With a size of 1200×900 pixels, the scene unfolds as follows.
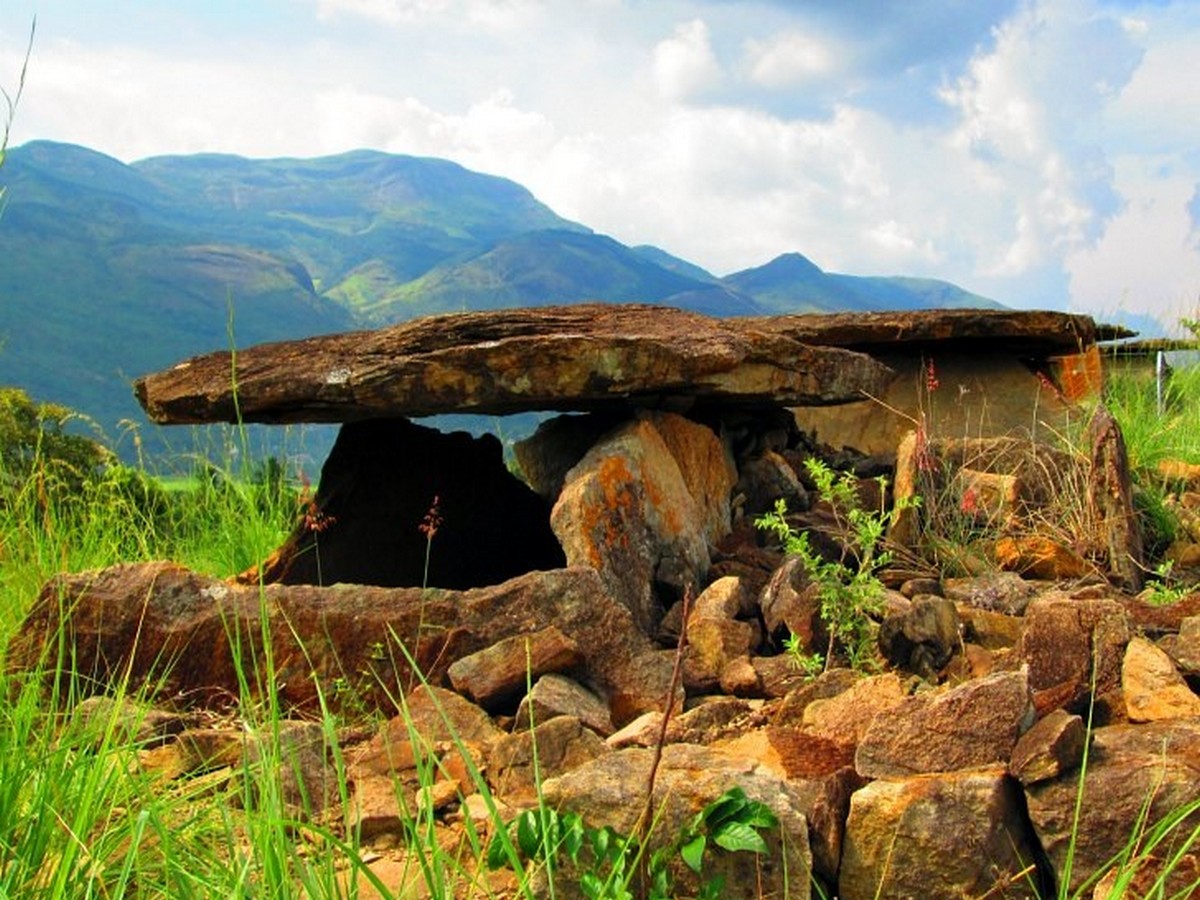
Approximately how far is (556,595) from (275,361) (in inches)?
78.8

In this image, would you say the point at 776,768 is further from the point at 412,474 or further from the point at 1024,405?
the point at 1024,405

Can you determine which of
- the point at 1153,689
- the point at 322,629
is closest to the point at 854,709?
the point at 1153,689

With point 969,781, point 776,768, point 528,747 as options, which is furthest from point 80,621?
point 969,781

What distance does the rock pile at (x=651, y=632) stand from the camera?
9.62 feet

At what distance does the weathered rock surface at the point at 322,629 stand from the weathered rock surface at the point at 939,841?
4.38 feet

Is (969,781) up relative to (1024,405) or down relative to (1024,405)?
down

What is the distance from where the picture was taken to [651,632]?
5078 millimetres

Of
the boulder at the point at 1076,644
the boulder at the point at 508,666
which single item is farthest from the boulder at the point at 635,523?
the boulder at the point at 1076,644

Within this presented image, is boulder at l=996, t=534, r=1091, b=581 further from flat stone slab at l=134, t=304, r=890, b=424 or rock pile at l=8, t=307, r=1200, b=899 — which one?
flat stone slab at l=134, t=304, r=890, b=424

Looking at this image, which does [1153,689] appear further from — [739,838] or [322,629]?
[322,629]

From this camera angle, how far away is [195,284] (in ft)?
505

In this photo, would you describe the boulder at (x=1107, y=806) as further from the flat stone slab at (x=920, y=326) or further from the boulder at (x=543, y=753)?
the flat stone slab at (x=920, y=326)

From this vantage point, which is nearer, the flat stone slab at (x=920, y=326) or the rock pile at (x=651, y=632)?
the rock pile at (x=651, y=632)

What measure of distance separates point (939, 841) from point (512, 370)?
9.39 feet
